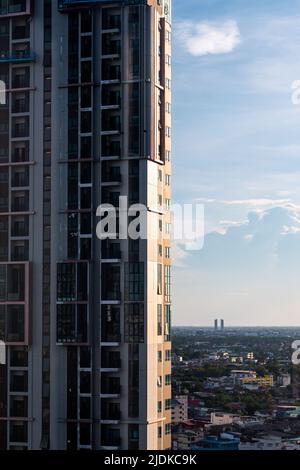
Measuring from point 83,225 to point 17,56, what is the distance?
732 mm

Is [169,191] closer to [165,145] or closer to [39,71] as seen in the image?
[165,145]

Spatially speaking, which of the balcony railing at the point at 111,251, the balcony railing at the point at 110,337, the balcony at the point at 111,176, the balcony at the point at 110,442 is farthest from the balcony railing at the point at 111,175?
the balcony at the point at 110,442

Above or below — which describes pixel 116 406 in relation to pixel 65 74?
below

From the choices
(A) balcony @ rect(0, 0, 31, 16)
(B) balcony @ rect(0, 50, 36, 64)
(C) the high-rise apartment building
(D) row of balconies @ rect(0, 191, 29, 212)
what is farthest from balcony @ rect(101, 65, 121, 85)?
A: (D) row of balconies @ rect(0, 191, 29, 212)

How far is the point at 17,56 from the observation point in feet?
12.5

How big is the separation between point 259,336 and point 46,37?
1.44 m

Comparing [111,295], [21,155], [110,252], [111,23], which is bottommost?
[111,295]

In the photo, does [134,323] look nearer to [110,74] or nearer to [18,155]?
[18,155]

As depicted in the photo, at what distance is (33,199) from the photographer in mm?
3787

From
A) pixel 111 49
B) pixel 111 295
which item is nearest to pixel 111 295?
pixel 111 295

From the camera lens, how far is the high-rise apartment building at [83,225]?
12.0ft

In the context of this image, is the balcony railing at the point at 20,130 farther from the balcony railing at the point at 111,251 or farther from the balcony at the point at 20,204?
the balcony railing at the point at 111,251
